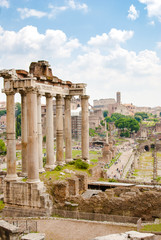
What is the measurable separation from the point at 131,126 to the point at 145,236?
105 meters

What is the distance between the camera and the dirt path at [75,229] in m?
12.8

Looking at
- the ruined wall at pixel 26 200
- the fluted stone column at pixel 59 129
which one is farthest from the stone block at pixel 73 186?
the fluted stone column at pixel 59 129

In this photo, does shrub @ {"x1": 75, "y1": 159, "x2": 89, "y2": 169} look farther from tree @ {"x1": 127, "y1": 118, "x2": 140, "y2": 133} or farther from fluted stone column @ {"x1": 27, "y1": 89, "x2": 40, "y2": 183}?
tree @ {"x1": 127, "y1": 118, "x2": 140, "y2": 133}

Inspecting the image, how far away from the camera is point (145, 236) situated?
10734mm

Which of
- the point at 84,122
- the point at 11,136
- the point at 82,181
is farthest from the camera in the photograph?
the point at 84,122

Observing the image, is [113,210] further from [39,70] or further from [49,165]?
[39,70]

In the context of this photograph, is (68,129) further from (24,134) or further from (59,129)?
(24,134)

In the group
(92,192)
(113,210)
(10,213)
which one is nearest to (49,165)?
(92,192)

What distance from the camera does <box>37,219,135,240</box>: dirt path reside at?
12.8m

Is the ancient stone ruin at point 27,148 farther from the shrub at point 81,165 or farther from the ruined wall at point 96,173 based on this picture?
the ruined wall at point 96,173

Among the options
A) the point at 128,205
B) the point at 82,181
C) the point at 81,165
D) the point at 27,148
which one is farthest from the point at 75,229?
the point at 81,165

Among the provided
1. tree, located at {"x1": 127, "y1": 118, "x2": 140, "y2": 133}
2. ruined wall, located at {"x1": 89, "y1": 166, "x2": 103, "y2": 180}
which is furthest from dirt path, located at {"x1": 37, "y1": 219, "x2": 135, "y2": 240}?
tree, located at {"x1": 127, "y1": 118, "x2": 140, "y2": 133}

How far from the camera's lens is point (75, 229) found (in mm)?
13531

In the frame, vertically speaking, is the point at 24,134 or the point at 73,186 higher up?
the point at 24,134
